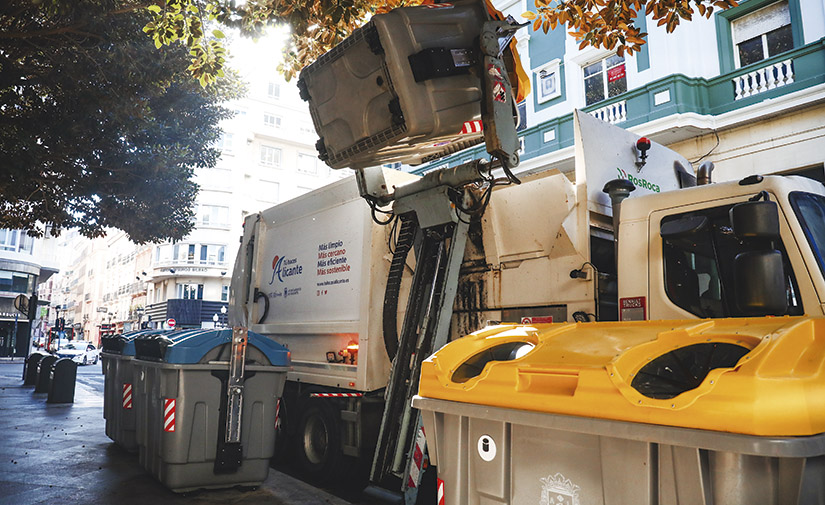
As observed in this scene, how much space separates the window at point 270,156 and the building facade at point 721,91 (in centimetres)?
3428

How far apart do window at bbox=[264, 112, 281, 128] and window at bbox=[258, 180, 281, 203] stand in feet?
15.2

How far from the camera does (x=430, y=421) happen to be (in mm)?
2834

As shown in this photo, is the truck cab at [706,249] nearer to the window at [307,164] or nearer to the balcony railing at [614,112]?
the balcony railing at [614,112]

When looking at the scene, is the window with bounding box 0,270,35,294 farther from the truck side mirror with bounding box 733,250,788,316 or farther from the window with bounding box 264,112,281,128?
the truck side mirror with bounding box 733,250,788,316

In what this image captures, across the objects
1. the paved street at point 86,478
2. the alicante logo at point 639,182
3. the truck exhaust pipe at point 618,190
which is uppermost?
the alicante logo at point 639,182

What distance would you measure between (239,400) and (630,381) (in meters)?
4.39

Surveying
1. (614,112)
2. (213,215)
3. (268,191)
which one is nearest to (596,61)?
(614,112)

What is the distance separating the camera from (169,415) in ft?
17.8

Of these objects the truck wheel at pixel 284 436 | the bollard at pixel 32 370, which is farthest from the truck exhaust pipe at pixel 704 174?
the bollard at pixel 32 370

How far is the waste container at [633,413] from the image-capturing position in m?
1.76

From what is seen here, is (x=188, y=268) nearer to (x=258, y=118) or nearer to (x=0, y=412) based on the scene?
(x=258, y=118)

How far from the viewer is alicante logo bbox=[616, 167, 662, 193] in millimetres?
4891

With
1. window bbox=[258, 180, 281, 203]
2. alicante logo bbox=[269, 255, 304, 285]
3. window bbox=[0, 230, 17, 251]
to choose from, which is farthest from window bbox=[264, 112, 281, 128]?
alicante logo bbox=[269, 255, 304, 285]

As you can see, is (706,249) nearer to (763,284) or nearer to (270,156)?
(763,284)
